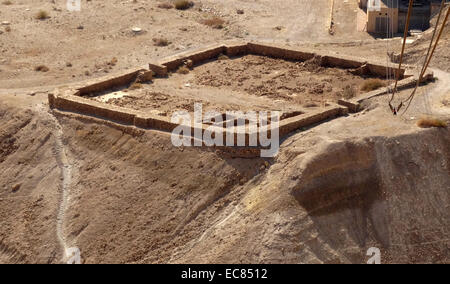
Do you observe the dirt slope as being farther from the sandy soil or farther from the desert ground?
the sandy soil

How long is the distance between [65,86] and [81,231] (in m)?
7.14

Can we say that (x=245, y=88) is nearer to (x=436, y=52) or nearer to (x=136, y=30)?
(x=436, y=52)

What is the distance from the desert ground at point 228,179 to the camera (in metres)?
18.8

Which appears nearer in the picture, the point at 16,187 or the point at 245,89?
the point at 16,187

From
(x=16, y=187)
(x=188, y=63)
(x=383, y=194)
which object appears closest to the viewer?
(x=383, y=194)

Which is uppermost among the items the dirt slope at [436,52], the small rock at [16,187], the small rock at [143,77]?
the dirt slope at [436,52]

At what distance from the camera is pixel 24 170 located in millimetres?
22938

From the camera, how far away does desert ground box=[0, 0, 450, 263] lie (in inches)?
738

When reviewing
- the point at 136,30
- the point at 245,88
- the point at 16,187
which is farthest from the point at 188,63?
the point at 16,187

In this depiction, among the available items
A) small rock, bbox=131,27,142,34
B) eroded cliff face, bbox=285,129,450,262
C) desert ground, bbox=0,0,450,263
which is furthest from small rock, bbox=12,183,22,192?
small rock, bbox=131,27,142,34

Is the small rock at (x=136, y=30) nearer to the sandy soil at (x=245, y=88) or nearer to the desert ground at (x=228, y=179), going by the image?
the desert ground at (x=228, y=179)

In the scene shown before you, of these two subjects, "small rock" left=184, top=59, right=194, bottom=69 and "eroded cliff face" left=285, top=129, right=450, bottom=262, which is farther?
"small rock" left=184, top=59, right=194, bottom=69

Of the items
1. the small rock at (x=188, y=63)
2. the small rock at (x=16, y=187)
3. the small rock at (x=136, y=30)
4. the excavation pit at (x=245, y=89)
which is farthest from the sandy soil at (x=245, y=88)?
the small rock at (x=136, y=30)

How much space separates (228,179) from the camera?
66.4 ft
